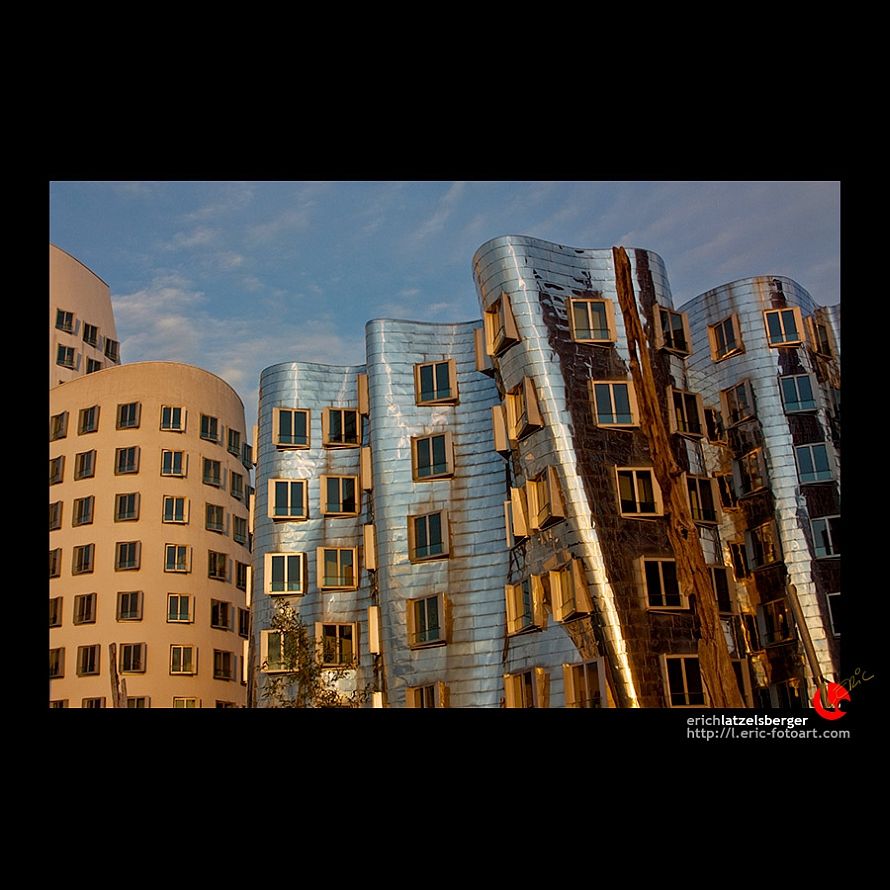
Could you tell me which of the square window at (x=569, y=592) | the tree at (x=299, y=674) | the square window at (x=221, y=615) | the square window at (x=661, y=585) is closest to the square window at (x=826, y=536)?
the square window at (x=661, y=585)

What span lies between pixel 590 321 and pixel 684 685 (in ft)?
12.7

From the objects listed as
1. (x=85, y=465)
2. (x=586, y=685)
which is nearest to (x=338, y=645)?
(x=586, y=685)

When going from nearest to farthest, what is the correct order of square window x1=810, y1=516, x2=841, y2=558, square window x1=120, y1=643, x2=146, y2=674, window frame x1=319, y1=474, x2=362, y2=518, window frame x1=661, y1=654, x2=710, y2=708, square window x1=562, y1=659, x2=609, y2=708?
window frame x1=661, y1=654, x2=710, y2=708, square window x1=562, y1=659, x2=609, y2=708, square window x1=810, y1=516, x2=841, y2=558, square window x1=120, y1=643, x2=146, y2=674, window frame x1=319, y1=474, x2=362, y2=518

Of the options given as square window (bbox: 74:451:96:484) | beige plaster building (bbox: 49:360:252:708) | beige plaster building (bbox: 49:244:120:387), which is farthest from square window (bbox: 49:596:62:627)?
beige plaster building (bbox: 49:244:120:387)

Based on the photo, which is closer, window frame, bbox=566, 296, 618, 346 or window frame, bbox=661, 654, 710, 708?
window frame, bbox=661, 654, 710, 708

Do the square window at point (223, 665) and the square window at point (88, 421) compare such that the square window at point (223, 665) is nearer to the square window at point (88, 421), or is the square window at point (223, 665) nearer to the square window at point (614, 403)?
the square window at point (88, 421)

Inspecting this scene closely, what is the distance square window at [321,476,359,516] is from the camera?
41.8 feet

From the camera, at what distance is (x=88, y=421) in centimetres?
1185

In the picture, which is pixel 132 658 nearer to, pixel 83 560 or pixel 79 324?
pixel 83 560

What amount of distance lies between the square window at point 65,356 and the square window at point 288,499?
9.18 ft

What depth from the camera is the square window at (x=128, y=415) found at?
12109 mm

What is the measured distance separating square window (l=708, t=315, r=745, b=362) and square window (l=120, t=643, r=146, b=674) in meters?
7.30

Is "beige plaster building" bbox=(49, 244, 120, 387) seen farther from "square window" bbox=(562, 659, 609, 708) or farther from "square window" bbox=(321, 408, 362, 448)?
"square window" bbox=(562, 659, 609, 708)

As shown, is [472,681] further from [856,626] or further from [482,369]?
[856,626]
